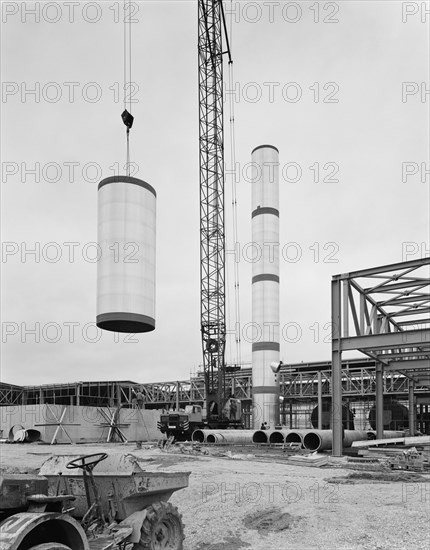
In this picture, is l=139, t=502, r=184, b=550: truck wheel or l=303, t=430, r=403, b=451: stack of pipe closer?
l=139, t=502, r=184, b=550: truck wheel

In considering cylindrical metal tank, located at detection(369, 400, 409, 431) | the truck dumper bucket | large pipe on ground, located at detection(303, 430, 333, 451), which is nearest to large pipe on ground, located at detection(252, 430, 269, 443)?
large pipe on ground, located at detection(303, 430, 333, 451)

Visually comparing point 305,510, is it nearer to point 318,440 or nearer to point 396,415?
point 318,440

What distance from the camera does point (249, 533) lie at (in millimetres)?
12016

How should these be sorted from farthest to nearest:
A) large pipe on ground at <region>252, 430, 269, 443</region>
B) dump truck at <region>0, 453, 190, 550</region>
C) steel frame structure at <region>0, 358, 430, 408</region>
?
1. steel frame structure at <region>0, 358, 430, 408</region>
2. large pipe on ground at <region>252, 430, 269, 443</region>
3. dump truck at <region>0, 453, 190, 550</region>

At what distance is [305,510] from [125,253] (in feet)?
24.1

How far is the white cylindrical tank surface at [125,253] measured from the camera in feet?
49.6

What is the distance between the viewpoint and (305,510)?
43.4 feet

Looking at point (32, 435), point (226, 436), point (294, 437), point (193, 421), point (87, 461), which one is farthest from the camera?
point (193, 421)

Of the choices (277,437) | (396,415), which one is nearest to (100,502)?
(277,437)

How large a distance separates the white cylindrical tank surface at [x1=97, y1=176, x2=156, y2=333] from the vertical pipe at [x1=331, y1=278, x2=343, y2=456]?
12180 millimetres

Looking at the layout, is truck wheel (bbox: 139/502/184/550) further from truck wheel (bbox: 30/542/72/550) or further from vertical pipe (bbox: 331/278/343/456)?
vertical pipe (bbox: 331/278/343/456)

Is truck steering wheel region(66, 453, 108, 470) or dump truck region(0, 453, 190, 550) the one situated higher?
truck steering wheel region(66, 453, 108, 470)

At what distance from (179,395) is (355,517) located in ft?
193

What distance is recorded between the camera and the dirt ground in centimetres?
1128
